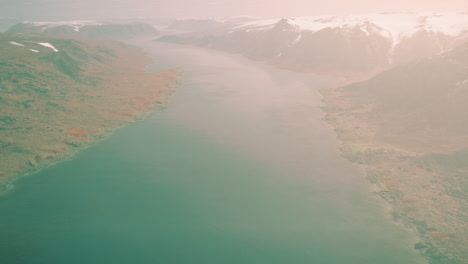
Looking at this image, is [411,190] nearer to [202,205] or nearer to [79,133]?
[202,205]

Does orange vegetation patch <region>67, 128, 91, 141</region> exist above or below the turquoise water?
above

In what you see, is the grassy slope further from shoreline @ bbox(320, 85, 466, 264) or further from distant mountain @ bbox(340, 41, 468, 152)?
shoreline @ bbox(320, 85, 466, 264)

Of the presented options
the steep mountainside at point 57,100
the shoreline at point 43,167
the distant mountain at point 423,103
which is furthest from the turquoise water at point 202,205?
the distant mountain at point 423,103

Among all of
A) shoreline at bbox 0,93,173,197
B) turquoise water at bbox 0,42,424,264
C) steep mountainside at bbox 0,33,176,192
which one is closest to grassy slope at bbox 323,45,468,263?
turquoise water at bbox 0,42,424,264

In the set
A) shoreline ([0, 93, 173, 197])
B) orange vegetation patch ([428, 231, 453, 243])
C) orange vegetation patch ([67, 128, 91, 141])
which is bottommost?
orange vegetation patch ([428, 231, 453, 243])

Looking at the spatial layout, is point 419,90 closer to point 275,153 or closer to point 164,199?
point 275,153

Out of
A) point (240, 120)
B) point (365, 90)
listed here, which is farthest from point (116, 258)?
point (365, 90)
